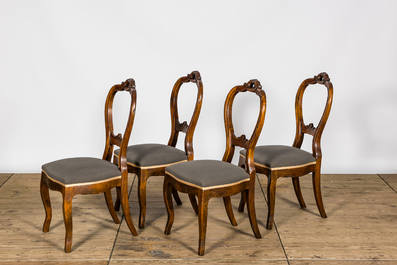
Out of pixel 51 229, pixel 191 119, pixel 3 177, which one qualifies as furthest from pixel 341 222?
pixel 3 177

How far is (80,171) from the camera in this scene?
8.77 ft

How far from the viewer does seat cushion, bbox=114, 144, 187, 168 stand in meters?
2.99

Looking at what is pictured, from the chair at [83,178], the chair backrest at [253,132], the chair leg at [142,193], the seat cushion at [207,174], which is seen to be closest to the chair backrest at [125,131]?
the chair at [83,178]

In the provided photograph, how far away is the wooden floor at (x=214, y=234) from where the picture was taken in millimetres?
2627

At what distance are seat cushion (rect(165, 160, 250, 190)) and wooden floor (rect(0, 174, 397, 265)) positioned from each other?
0.46 metres

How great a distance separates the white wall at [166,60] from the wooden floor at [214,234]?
2.76 feet

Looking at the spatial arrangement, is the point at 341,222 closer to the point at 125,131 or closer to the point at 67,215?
the point at 125,131

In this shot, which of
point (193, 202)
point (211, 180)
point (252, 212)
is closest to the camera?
point (211, 180)

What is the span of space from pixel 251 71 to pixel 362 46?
115 centimetres

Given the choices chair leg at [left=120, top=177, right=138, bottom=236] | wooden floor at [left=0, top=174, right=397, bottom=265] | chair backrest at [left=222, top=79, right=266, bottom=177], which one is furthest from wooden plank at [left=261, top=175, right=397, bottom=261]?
chair leg at [left=120, top=177, right=138, bottom=236]

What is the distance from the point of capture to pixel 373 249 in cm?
275

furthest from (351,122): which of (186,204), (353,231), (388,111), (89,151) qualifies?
(89,151)

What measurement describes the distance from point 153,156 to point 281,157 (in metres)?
0.91

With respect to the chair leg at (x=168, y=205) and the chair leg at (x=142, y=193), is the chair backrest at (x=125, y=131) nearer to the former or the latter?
the chair leg at (x=142, y=193)
